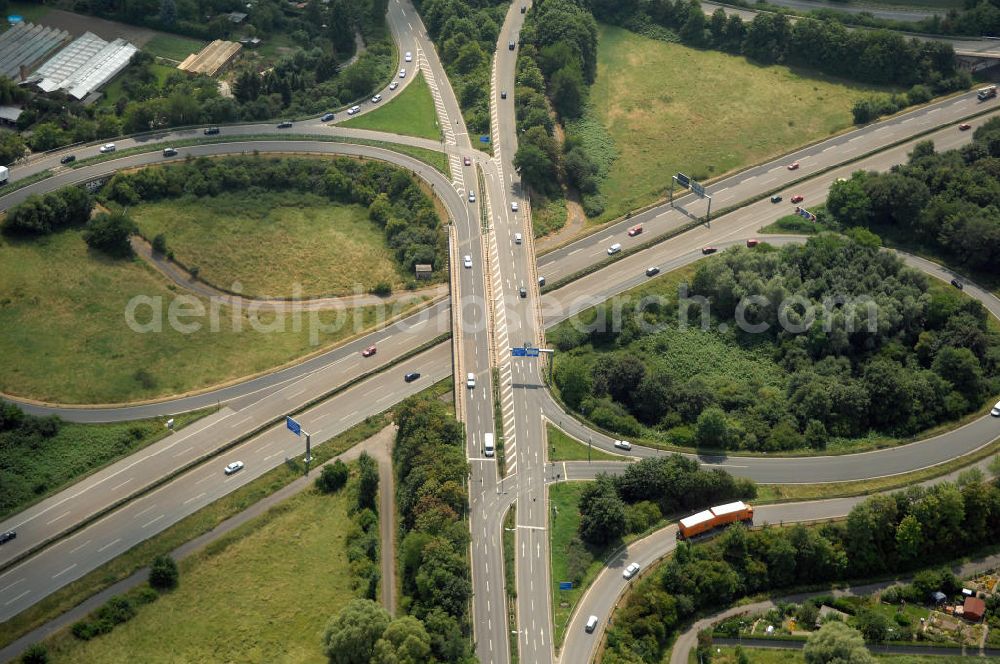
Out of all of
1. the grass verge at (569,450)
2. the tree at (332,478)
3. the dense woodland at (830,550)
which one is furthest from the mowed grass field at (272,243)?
the dense woodland at (830,550)

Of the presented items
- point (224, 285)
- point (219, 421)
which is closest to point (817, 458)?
point (219, 421)

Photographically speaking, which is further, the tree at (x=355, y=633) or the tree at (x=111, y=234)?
the tree at (x=111, y=234)

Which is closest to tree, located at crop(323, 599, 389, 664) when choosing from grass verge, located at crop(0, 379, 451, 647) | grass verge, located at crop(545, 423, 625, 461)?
grass verge, located at crop(0, 379, 451, 647)

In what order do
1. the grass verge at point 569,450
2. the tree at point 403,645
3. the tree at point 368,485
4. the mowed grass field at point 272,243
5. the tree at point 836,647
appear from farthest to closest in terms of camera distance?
the mowed grass field at point 272,243
the grass verge at point 569,450
the tree at point 368,485
the tree at point 403,645
the tree at point 836,647

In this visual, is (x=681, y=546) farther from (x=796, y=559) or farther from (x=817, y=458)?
(x=817, y=458)

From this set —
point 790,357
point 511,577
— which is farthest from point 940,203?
point 511,577

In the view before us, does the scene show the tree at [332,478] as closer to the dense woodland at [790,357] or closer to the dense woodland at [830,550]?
the dense woodland at [790,357]
